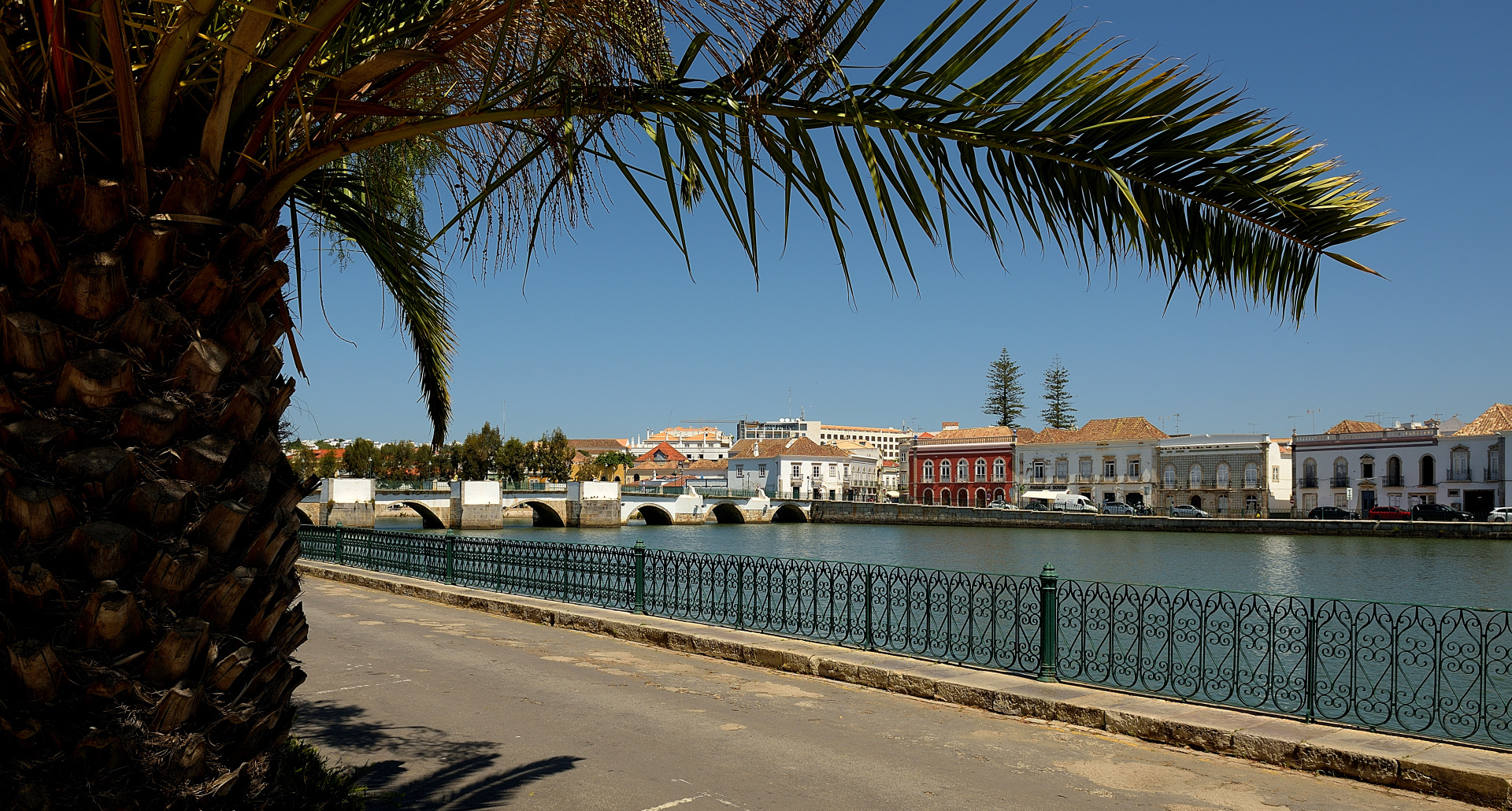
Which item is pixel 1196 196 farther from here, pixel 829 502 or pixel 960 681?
pixel 829 502

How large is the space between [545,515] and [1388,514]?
48.8m

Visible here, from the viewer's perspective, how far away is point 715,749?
19.8ft

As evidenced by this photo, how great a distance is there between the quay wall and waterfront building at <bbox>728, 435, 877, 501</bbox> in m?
17.5

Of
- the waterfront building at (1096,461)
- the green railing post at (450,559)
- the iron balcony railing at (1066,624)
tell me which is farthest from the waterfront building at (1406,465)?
the green railing post at (450,559)

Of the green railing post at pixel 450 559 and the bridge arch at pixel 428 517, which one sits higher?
the green railing post at pixel 450 559

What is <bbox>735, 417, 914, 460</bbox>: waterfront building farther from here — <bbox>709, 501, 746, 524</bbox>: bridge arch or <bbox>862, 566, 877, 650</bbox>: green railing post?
<bbox>862, 566, 877, 650</bbox>: green railing post

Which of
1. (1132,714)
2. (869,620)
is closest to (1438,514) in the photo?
(869,620)

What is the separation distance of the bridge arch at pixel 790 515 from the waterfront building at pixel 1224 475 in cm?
2590

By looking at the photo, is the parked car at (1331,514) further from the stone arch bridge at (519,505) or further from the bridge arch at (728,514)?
the bridge arch at (728,514)

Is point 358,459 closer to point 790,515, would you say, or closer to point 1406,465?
point 790,515

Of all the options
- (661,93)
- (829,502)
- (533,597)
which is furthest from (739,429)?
(661,93)

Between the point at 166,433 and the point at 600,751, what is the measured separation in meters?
4.09

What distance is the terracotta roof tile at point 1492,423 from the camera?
56.1 meters

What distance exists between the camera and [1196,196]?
280cm
